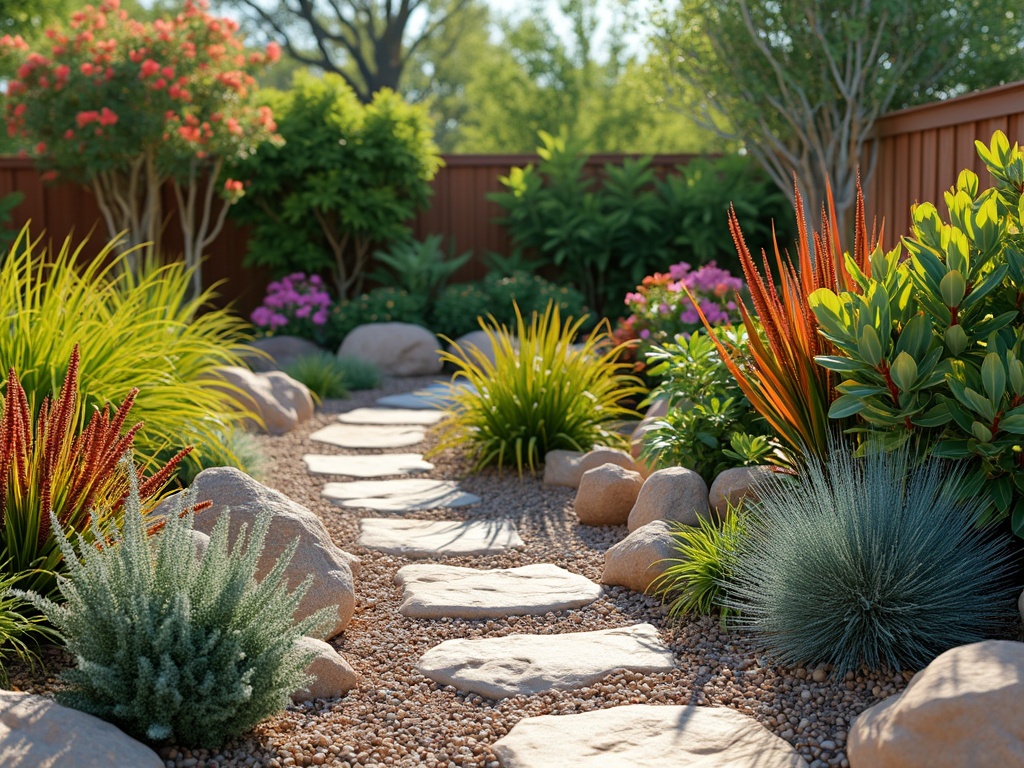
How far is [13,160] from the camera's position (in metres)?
10.1

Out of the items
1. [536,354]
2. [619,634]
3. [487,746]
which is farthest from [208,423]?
[487,746]

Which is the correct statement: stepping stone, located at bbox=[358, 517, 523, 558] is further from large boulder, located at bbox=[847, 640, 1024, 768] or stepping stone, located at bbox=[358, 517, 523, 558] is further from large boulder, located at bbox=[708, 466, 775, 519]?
large boulder, located at bbox=[847, 640, 1024, 768]

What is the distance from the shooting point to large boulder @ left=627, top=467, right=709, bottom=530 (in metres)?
3.82

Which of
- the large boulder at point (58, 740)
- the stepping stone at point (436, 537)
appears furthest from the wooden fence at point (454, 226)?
the large boulder at point (58, 740)

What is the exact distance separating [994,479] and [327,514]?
276 centimetres

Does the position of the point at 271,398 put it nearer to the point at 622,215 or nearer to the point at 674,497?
the point at 674,497

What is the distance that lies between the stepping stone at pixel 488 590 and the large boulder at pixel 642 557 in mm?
90

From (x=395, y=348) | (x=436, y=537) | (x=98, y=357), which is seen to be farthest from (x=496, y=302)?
(x=98, y=357)

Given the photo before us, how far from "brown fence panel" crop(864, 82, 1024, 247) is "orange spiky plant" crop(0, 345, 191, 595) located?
Result: 4160 mm

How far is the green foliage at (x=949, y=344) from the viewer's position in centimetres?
282

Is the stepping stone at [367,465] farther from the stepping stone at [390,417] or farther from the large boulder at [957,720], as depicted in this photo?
the large boulder at [957,720]

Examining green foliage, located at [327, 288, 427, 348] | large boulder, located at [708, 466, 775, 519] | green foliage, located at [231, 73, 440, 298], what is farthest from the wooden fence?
large boulder, located at [708, 466, 775, 519]

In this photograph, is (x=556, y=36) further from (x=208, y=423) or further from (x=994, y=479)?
(x=994, y=479)

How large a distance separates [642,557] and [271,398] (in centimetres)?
355
